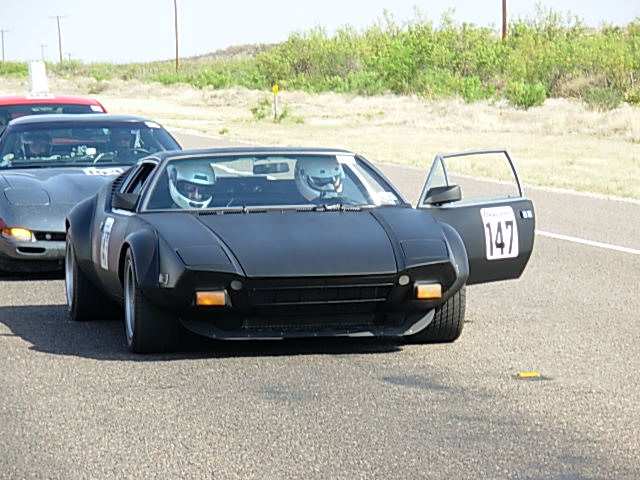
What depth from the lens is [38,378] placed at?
24.1 feet

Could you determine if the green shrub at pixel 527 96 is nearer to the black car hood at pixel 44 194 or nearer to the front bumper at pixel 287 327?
the black car hood at pixel 44 194

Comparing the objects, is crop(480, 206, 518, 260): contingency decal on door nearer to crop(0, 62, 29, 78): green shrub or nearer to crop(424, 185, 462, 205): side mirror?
crop(424, 185, 462, 205): side mirror

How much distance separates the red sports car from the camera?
53.8ft

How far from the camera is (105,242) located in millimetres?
8695

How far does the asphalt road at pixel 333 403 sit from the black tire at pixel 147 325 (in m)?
0.08

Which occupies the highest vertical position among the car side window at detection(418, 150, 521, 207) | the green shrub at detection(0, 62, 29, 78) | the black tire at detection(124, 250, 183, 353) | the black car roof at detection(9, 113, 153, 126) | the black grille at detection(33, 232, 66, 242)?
the black car roof at detection(9, 113, 153, 126)

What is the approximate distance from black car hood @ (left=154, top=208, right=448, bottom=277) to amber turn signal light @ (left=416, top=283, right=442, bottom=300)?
14 centimetres

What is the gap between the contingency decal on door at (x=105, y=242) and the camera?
860cm

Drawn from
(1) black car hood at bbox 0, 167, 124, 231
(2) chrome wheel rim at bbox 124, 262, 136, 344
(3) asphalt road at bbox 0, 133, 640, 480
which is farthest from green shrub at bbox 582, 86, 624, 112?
(2) chrome wheel rim at bbox 124, 262, 136, 344

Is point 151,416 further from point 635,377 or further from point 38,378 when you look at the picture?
point 635,377

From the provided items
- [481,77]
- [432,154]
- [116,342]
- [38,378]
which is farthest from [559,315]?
[481,77]

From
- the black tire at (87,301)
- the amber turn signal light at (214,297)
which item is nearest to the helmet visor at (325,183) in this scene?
the amber turn signal light at (214,297)

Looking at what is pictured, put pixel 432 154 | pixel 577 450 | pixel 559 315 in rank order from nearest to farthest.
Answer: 1. pixel 577 450
2. pixel 559 315
3. pixel 432 154

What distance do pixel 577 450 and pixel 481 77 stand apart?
61162 millimetres
